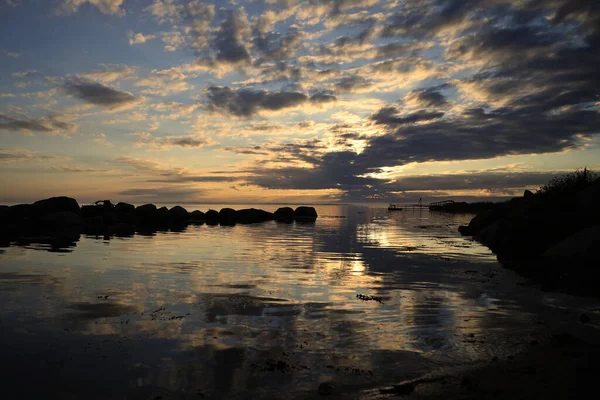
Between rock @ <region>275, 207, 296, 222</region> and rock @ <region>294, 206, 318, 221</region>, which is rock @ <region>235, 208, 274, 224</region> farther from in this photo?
rock @ <region>294, 206, 318, 221</region>

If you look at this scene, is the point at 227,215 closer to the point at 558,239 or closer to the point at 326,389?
the point at 558,239

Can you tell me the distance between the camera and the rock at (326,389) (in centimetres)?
469

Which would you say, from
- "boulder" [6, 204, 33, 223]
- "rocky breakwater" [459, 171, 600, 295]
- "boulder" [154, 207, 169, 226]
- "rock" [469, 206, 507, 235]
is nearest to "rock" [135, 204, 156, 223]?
"boulder" [154, 207, 169, 226]

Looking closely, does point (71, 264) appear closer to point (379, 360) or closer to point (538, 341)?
point (379, 360)

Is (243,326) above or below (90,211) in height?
below

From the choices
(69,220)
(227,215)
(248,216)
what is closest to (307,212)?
(248,216)

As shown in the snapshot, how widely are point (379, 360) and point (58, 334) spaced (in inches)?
225

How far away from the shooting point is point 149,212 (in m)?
44.1

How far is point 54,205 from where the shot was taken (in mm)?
34281

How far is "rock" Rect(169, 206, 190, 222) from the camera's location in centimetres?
4840

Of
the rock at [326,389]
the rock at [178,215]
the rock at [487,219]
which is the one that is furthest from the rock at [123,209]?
the rock at [326,389]

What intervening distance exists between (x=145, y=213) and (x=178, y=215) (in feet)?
22.1

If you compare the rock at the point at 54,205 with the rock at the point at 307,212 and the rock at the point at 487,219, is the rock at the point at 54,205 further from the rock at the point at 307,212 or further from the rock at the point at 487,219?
the rock at the point at 307,212

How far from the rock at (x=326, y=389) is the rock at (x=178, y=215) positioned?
45574mm
